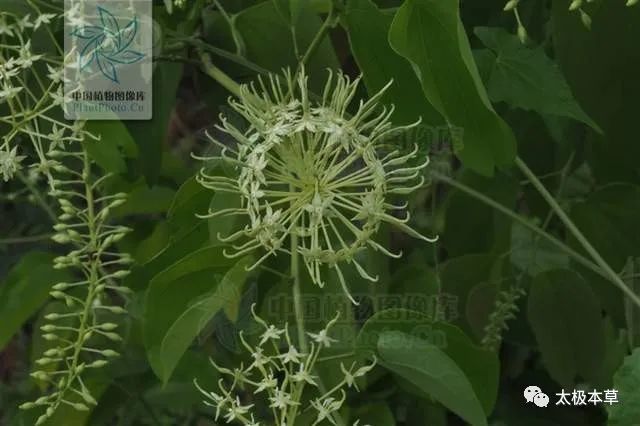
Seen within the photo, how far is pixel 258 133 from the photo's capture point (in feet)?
2.93

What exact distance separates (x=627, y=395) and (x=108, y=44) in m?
0.50

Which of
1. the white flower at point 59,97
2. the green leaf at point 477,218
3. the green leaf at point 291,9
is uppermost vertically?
the green leaf at point 291,9

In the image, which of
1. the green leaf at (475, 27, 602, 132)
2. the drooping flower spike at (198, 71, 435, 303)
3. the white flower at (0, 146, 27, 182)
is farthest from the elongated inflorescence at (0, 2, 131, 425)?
the green leaf at (475, 27, 602, 132)

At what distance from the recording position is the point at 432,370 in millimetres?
890

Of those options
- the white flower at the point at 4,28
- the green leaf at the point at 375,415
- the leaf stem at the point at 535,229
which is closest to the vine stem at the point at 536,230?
the leaf stem at the point at 535,229

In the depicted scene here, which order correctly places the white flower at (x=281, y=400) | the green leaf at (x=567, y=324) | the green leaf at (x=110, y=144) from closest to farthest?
1. the white flower at (x=281, y=400)
2. the green leaf at (x=110, y=144)
3. the green leaf at (x=567, y=324)

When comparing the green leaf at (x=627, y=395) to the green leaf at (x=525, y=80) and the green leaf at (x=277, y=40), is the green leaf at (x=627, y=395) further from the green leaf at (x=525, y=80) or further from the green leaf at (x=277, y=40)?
the green leaf at (x=277, y=40)

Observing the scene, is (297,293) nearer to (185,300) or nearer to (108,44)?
(185,300)

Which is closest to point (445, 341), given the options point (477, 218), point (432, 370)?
point (432, 370)

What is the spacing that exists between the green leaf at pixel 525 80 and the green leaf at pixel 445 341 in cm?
22

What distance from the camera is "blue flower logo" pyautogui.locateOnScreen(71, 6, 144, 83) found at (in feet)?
3.32

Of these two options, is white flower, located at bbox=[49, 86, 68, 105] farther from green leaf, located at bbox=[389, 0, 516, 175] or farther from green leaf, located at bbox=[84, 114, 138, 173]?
green leaf, located at bbox=[389, 0, 516, 175]

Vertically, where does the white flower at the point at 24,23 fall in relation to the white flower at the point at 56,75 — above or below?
above

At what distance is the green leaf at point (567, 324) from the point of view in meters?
1.21
